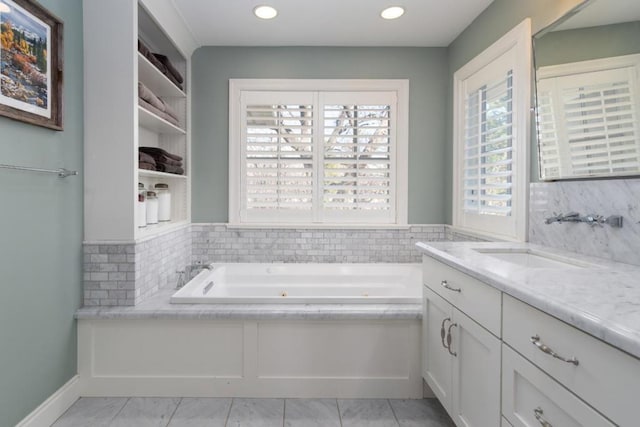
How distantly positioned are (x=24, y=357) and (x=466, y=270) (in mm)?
2038


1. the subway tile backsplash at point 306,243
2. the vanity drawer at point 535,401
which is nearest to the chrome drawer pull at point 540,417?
the vanity drawer at point 535,401

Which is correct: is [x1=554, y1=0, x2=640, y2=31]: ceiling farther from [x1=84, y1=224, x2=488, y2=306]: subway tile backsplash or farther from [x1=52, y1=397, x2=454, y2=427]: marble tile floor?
[x1=52, y1=397, x2=454, y2=427]: marble tile floor

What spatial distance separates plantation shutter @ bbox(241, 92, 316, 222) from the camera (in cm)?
309

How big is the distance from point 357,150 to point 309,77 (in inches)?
29.9

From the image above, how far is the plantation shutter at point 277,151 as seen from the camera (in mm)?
3086

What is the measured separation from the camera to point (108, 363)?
6.81 feet

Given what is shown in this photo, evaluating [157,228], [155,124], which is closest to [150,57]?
[155,124]

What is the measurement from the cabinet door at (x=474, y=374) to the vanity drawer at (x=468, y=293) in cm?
4

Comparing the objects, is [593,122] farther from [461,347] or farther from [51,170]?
[51,170]

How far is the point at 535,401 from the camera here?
3.48 ft

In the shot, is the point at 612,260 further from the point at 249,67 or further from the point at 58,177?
the point at 249,67

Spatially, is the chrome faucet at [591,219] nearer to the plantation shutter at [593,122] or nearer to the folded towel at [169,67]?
the plantation shutter at [593,122]

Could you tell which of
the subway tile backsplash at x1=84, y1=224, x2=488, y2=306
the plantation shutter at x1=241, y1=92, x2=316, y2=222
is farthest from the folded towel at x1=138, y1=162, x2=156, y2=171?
the plantation shutter at x1=241, y1=92, x2=316, y2=222

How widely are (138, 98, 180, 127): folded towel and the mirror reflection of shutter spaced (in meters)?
2.29
